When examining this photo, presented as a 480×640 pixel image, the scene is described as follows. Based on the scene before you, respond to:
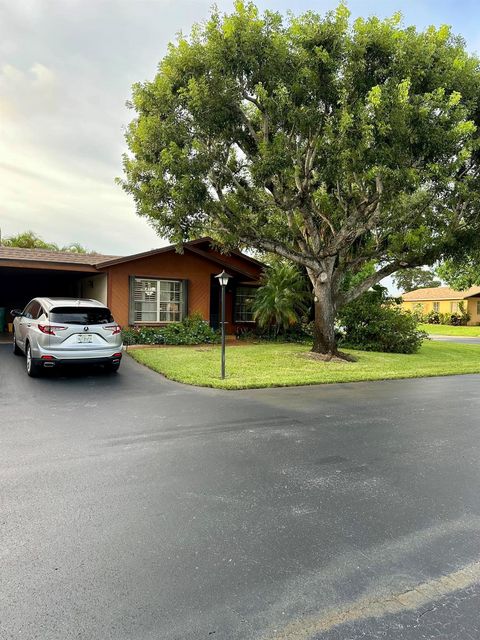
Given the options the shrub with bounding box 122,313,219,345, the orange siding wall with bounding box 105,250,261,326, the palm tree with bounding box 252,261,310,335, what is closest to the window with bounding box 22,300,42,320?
the shrub with bounding box 122,313,219,345

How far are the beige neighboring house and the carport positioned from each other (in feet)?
93.6

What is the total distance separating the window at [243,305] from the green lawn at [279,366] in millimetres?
3138

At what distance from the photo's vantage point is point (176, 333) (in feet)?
51.6


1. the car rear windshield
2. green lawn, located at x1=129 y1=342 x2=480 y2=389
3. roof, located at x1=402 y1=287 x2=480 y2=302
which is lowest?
green lawn, located at x1=129 y1=342 x2=480 y2=389

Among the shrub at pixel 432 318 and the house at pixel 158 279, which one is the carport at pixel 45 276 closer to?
the house at pixel 158 279

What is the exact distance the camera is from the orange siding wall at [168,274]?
1555 cm

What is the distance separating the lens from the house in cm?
1506

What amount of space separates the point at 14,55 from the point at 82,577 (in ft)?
41.7

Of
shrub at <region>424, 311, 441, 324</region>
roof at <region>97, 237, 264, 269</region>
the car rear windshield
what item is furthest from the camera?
shrub at <region>424, 311, 441, 324</region>

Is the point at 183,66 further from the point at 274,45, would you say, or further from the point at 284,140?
the point at 284,140

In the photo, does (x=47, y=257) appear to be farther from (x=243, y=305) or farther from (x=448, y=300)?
(x=448, y=300)

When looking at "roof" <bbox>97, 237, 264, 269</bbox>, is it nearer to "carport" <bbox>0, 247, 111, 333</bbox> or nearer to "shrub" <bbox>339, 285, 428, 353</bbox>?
"carport" <bbox>0, 247, 111, 333</bbox>

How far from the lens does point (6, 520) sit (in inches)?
127

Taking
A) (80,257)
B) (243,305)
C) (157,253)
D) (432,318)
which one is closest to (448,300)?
(432,318)
